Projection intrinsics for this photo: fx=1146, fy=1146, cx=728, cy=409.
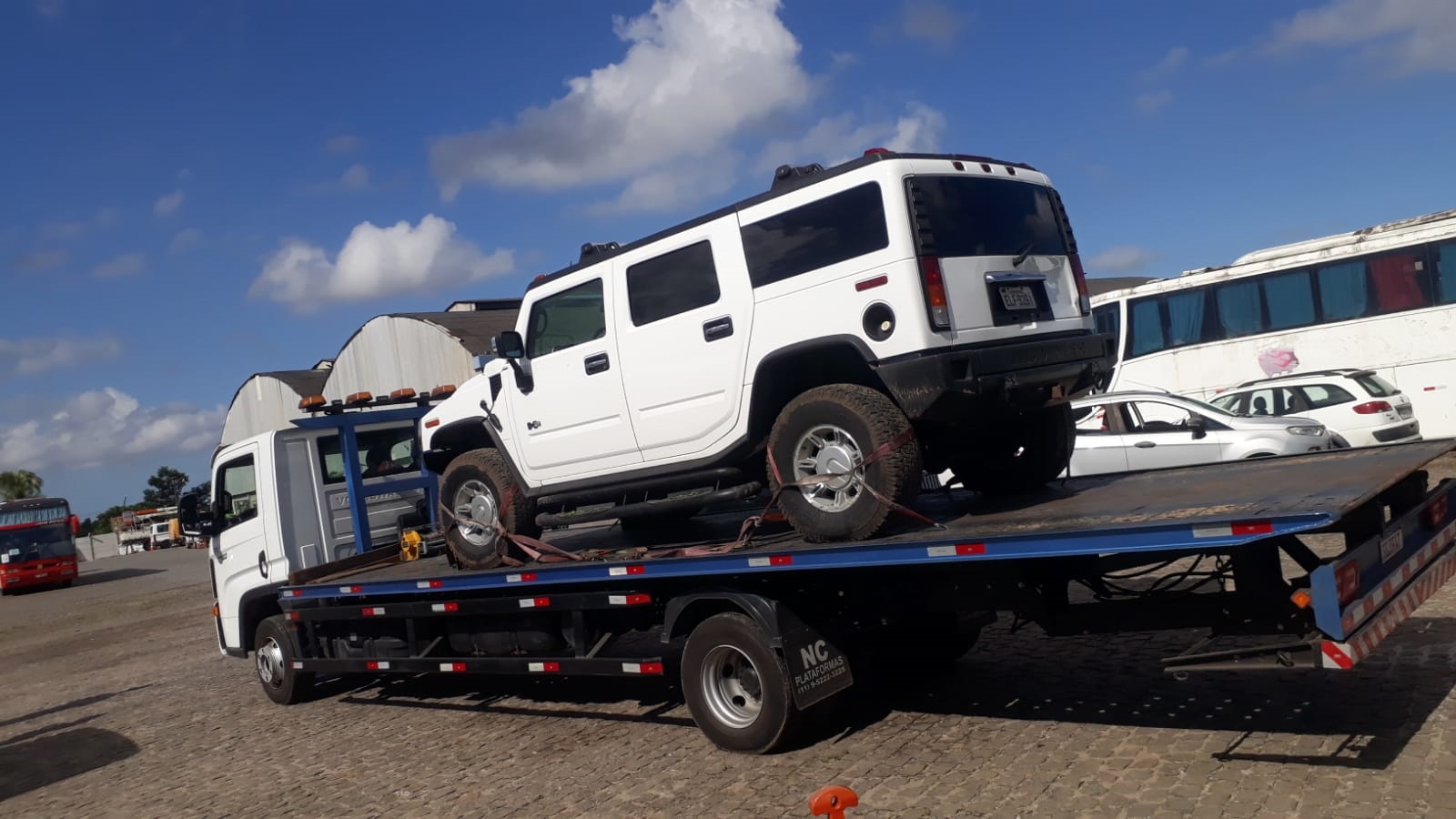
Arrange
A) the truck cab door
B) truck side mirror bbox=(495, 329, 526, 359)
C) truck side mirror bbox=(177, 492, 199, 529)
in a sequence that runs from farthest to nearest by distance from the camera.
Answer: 1. truck side mirror bbox=(177, 492, 199, 529)
2. the truck cab door
3. truck side mirror bbox=(495, 329, 526, 359)

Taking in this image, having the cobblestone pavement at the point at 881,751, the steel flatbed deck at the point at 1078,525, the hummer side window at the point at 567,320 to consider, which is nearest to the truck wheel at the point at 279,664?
the cobblestone pavement at the point at 881,751

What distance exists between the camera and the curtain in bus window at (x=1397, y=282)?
16766 mm

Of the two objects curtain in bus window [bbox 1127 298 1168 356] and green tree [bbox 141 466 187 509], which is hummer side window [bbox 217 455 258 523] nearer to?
curtain in bus window [bbox 1127 298 1168 356]

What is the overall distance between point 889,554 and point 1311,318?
15.2m

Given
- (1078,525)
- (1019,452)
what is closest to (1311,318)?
(1019,452)

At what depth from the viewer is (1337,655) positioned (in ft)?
14.4

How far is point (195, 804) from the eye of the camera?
276 inches

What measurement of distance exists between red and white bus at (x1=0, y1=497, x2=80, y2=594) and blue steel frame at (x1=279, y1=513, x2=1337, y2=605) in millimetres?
32272

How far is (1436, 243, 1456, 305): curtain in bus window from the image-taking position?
1639 cm

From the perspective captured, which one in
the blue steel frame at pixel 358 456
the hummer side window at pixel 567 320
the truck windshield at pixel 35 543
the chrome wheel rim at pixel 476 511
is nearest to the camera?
the hummer side window at pixel 567 320

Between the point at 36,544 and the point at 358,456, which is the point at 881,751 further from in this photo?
the point at 36,544

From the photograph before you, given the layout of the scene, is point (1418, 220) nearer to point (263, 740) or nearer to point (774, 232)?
point (774, 232)

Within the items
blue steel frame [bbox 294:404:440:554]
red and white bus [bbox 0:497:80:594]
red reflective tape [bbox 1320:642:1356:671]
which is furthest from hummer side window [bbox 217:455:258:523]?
red and white bus [bbox 0:497:80:594]

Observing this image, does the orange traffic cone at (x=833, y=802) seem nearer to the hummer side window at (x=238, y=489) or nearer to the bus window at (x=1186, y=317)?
the hummer side window at (x=238, y=489)
